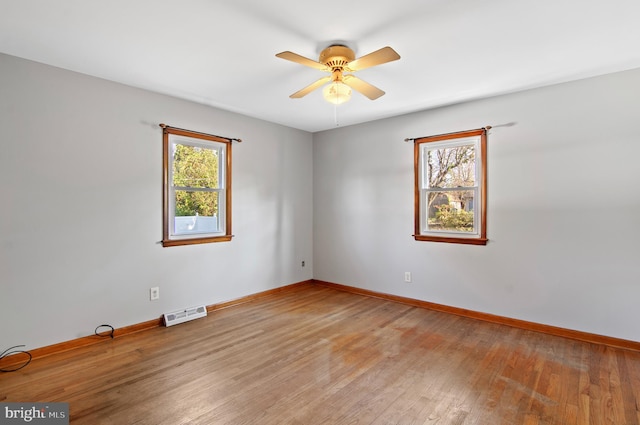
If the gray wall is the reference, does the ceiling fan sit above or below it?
above

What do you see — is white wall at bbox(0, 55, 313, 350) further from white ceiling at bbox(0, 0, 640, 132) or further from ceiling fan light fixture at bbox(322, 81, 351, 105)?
ceiling fan light fixture at bbox(322, 81, 351, 105)

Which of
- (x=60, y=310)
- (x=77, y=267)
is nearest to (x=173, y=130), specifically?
(x=77, y=267)

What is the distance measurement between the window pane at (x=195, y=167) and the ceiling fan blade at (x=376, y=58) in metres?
2.30

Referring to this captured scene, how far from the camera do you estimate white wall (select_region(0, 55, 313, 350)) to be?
264 centimetres

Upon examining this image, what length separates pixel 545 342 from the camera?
10.0 ft

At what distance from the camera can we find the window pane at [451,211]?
3.87 metres

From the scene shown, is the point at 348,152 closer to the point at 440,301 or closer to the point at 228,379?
the point at 440,301

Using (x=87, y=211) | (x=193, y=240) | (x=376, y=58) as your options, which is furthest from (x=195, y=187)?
(x=376, y=58)

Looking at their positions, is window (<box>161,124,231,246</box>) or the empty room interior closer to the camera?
the empty room interior

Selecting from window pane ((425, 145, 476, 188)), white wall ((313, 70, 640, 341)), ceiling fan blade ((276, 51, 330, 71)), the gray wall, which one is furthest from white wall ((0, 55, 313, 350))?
window pane ((425, 145, 476, 188))

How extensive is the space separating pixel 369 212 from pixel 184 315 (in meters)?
2.80

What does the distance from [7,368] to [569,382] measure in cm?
438

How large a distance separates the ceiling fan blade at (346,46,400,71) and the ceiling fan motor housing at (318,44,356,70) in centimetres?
6

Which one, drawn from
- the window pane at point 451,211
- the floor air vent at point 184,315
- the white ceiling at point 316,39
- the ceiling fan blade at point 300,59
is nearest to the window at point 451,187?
the window pane at point 451,211
